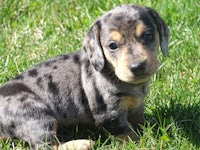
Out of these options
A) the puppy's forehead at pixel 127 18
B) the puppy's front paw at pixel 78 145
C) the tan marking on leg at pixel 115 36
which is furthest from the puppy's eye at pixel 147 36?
the puppy's front paw at pixel 78 145

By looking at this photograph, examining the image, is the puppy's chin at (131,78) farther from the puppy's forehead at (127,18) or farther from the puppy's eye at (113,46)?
the puppy's forehead at (127,18)

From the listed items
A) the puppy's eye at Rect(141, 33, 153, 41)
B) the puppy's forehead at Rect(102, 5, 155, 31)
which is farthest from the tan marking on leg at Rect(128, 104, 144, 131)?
the puppy's forehead at Rect(102, 5, 155, 31)

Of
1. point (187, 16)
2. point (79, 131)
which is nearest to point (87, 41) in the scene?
point (79, 131)

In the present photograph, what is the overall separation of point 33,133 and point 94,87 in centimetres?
82

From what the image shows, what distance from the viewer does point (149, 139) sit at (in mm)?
5996

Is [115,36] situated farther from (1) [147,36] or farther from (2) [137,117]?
(2) [137,117]

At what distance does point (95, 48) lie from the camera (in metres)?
6.17

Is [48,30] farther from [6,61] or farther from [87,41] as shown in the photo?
[87,41]

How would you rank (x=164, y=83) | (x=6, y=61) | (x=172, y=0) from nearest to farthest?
1. (x=164, y=83)
2. (x=6, y=61)
3. (x=172, y=0)

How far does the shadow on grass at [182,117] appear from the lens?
6.16 metres

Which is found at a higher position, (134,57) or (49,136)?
(134,57)

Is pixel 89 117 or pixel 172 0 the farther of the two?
pixel 172 0

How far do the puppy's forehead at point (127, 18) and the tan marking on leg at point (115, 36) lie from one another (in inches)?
1.7

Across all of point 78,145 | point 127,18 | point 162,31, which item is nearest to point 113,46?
point 127,18
